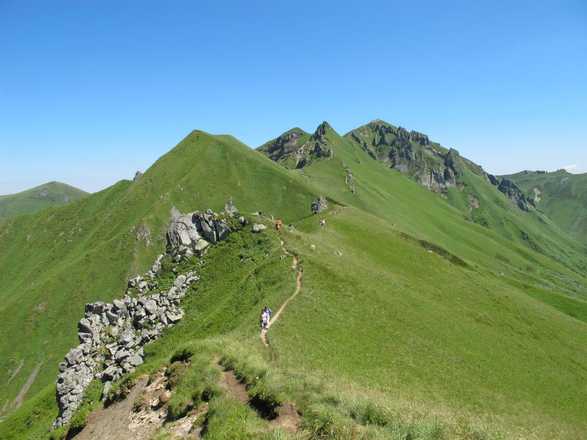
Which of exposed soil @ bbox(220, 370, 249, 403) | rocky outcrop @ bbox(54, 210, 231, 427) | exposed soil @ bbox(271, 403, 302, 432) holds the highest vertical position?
exposed soil @ bbox(271, 403, 302, 432)

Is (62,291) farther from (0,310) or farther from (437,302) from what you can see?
(437,302)

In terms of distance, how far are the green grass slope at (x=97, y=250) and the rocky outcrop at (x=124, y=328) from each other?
71111 millimetres

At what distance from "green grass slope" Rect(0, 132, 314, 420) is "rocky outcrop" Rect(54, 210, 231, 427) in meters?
71.1

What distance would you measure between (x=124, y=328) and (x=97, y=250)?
110 metres

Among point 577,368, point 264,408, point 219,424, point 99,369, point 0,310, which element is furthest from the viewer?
point 0,310

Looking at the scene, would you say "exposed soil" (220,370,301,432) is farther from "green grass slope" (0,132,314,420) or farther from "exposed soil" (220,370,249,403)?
"green grass slope" (0,132,314,420)

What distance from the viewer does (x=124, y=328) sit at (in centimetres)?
5275

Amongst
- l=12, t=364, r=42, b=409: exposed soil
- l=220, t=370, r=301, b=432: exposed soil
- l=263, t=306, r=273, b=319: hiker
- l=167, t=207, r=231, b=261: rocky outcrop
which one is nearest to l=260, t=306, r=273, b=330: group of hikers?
l=263, t=306, r=273, b=319: hiker

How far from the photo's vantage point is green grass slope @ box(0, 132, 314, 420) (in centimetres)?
11994

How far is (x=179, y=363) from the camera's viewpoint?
2758cm

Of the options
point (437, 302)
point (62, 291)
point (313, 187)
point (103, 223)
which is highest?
point (313, 187)

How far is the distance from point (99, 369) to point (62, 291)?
105324 mm

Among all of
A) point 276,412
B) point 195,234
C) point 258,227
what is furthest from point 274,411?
point 195,234

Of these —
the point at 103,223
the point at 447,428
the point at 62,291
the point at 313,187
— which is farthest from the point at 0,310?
the point at 447,428
